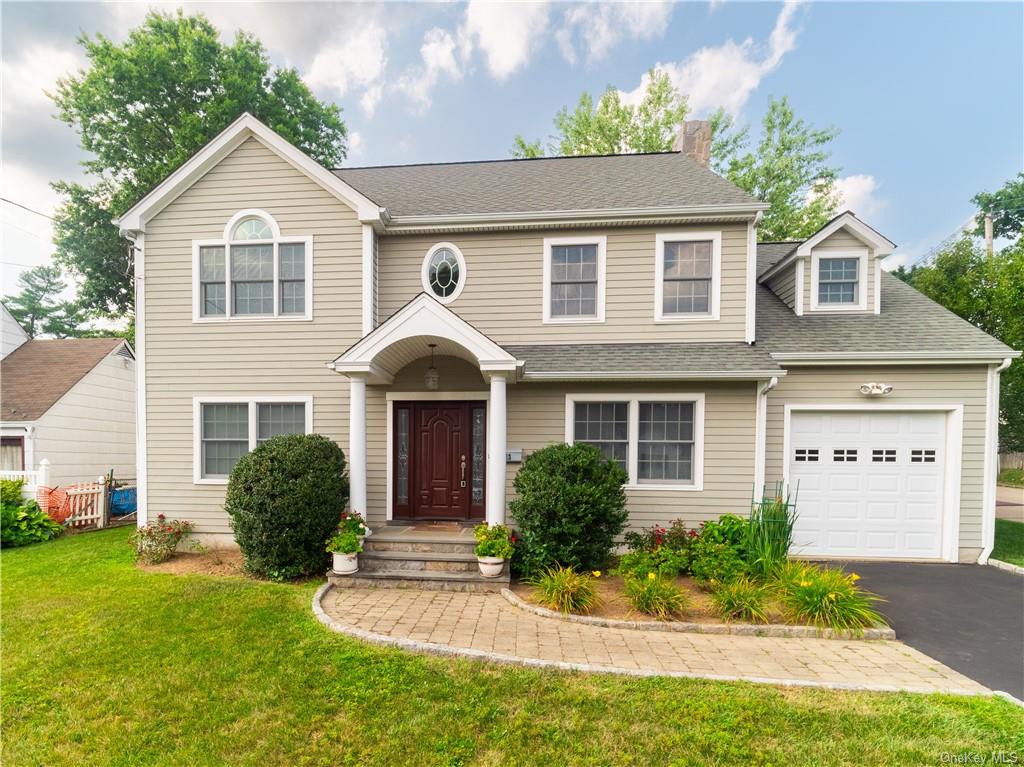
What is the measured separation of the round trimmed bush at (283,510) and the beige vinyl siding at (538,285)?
3.05 meters

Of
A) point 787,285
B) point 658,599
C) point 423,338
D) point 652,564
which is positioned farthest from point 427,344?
point 787,285

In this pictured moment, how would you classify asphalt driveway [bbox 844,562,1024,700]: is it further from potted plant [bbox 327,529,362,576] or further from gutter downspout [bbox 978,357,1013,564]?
potted plant [bbox 327,529,362,576]

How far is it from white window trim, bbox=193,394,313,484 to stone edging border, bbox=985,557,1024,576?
11.8 metres

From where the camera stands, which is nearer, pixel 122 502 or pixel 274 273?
pixel 274 273

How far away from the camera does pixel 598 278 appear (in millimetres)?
7520

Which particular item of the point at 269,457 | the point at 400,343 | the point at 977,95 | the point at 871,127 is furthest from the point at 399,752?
the point at 871,127

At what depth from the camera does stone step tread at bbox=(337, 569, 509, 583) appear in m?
5.74

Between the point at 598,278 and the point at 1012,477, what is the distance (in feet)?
77.4

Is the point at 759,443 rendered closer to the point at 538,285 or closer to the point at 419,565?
the point at 538,285

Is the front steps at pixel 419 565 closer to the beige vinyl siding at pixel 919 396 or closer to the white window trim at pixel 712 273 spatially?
the white window trim at pixel 712 273

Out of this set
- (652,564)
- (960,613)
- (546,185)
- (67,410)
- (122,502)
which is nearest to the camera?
(960,613)

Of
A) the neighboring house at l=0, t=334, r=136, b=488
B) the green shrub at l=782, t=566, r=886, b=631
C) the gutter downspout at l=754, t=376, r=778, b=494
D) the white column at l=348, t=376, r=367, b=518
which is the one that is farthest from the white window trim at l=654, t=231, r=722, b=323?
the neighboring house at l=0, t=334, r=136, b=488

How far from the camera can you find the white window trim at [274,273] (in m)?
7.42

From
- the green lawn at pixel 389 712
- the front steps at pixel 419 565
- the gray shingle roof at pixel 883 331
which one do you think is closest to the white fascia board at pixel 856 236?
the gray shingle roof at pixel 883 331
